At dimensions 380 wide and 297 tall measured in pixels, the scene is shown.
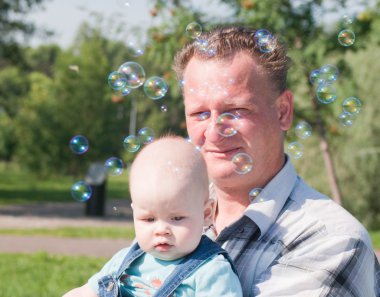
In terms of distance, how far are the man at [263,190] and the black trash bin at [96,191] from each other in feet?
45.4

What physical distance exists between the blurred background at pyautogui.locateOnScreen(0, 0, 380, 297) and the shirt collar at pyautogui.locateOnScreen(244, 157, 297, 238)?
0.43 m

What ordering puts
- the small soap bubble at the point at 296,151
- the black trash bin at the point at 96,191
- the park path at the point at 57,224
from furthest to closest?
the black trash bin at the point at 96,191
the park path at the point at 57,224
the small soap bubble at the point at 296,151

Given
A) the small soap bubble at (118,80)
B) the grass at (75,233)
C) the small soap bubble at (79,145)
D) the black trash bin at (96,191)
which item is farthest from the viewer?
the black trash bin at (96,191)

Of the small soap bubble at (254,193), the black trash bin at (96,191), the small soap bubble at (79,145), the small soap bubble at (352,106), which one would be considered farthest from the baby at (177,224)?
the black trash bin at (96,191)

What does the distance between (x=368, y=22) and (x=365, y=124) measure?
8.29 meters

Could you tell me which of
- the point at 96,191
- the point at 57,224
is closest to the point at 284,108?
the point at 57,224

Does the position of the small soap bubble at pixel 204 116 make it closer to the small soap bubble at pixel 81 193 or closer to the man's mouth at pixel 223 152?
the man's mouth at pixel 223 152

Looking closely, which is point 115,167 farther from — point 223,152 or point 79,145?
point 223,152

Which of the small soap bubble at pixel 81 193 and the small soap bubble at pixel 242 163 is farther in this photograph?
the small soap bubble at pixel 81 193

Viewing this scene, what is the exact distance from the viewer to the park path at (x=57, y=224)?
966 centimetres

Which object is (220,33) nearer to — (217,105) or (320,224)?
(217,105)

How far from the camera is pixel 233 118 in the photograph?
96.1 inches

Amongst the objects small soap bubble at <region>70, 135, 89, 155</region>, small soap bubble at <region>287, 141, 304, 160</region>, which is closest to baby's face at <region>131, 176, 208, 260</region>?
small soap bubble at <region>287, 141, 304, 160</region>

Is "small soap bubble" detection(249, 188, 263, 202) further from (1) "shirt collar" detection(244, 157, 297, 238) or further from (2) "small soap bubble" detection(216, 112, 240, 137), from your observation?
(2) "small soap bubble" detection(216, 112, 240, 137)
